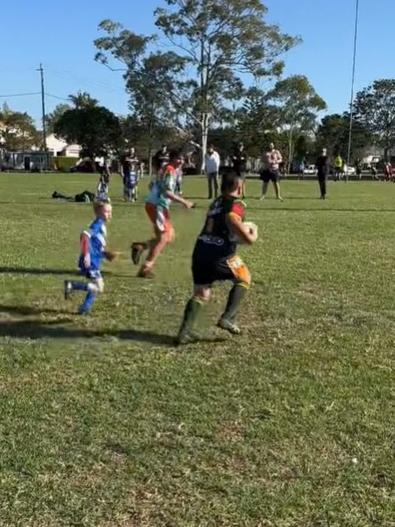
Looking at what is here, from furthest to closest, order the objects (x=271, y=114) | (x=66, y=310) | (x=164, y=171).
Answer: (x=271, y=114)
(x=164, y=171)
(x=66, y=310)

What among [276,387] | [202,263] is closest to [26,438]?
[276,387]

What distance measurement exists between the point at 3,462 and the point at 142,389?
1278mm

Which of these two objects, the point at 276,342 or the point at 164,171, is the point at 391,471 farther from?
the point at 164,171

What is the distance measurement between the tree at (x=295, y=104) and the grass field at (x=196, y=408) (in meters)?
68.1

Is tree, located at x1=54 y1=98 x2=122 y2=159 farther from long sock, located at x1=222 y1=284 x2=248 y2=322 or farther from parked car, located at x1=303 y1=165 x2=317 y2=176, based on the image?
long sock, located at x1=222 y1=284 x2=248 y2=322

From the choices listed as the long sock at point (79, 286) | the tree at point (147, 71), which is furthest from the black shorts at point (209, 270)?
the tree at point (147, 71)

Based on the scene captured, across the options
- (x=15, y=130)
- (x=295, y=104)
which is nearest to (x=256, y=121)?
(x=295, y=104)

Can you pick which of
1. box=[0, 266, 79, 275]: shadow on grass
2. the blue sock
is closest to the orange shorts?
box=[0, 266, 79, 275]: shadow on grass

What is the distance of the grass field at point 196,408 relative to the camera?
3359 mm

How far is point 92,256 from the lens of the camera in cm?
695

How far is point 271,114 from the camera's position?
2977 inches

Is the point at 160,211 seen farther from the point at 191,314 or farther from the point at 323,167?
the point at 323,167

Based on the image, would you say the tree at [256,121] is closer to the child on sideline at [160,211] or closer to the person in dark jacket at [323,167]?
the person in dark jacket at [323,167]

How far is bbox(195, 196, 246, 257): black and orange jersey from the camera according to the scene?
5855 mm
